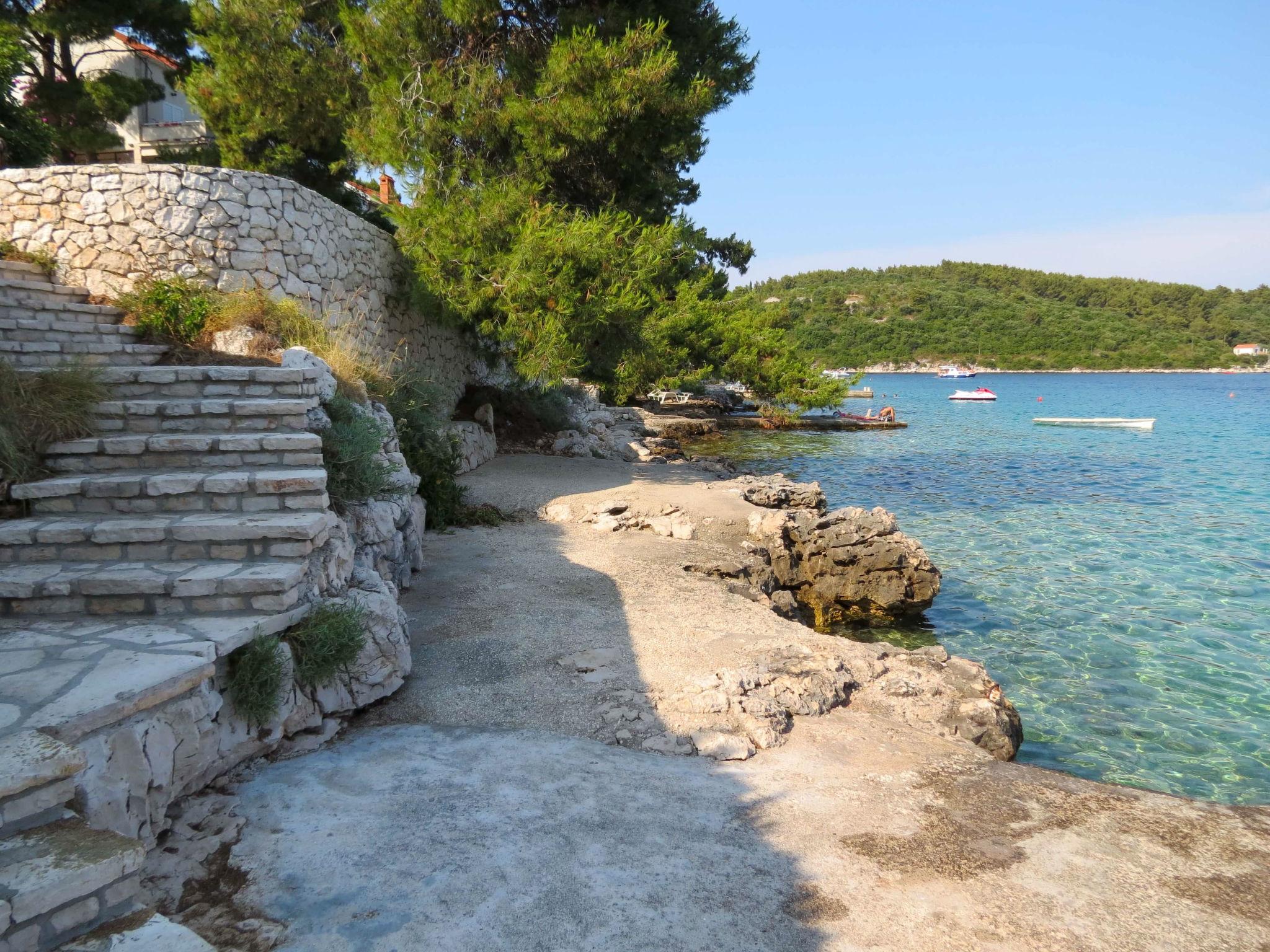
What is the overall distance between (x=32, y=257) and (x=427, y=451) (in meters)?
5.17

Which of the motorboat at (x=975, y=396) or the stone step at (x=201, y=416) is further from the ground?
the stone step at (x=201, y=416)

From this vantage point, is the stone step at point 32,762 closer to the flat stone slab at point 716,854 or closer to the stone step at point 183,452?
the flat stone slab at point 716,854

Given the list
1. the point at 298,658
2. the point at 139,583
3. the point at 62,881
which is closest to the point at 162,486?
the point at 139,583

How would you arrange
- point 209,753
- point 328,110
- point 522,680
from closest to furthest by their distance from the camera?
point 209,753
point 522,680
point 328,110

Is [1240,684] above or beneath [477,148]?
beneath

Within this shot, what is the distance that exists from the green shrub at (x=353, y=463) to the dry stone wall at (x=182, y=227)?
12.2ft

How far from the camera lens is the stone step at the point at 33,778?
267cm

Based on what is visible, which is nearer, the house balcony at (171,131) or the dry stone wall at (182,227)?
the dry stone wall at (182,227)

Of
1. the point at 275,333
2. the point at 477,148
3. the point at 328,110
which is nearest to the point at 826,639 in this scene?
the point at 275,333

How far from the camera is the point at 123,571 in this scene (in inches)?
177

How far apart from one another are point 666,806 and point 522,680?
1.81 metres

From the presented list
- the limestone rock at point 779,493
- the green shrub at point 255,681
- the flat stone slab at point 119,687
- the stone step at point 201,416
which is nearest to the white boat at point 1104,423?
the limestone rock at point 779,493

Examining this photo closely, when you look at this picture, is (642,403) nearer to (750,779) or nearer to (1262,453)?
(1262,453)

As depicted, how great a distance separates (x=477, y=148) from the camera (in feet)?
46.9
